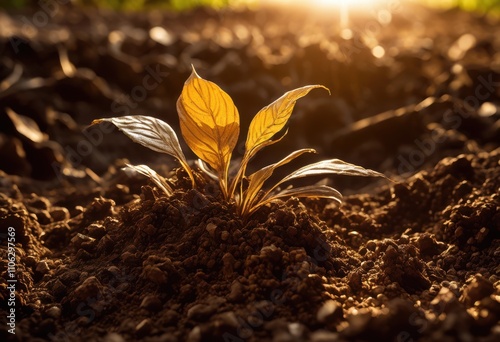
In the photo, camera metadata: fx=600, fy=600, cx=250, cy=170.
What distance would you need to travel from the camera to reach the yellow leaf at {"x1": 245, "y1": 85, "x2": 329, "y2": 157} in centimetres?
197

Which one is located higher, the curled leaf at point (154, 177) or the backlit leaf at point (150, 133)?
the backlit leaf at point (150, 133)

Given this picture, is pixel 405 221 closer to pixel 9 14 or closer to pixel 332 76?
pixel 332 76

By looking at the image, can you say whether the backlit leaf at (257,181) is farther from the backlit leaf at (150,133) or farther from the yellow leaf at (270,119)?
the backlit leaf at (150,133)

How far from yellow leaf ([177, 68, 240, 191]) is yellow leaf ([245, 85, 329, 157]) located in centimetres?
6

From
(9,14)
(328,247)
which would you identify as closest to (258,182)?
(328,247)

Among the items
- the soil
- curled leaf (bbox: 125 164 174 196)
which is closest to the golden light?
the soil

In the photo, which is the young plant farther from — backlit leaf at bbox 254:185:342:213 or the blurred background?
the blurred background

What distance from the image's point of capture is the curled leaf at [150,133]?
6.60ft

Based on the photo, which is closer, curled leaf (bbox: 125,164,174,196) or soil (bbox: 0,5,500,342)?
soil (bbox: 0,5,500,342)

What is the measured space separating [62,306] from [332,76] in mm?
2771

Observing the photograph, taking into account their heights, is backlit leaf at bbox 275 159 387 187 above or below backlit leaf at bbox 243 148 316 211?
above

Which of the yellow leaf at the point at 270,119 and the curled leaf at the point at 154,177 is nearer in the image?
the yellow leaf at the point at 270,119

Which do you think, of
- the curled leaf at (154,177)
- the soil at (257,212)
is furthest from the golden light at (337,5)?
the curled leaf at (154,177)

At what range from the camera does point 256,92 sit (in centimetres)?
397
